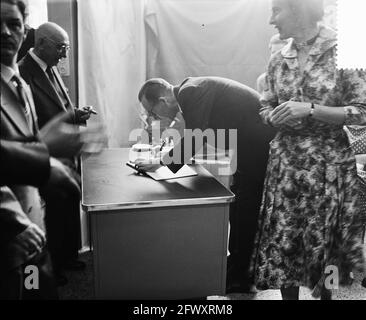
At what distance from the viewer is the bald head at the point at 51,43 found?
47.4 inches

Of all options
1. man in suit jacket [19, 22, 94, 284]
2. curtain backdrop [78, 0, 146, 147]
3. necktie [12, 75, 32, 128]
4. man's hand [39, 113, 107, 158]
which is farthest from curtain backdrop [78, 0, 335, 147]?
necktie [12, 75, 32, 128]

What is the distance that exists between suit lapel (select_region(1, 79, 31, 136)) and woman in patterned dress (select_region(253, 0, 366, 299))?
2.76ft

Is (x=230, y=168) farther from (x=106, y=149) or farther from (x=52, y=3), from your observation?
(x=52, y=3)

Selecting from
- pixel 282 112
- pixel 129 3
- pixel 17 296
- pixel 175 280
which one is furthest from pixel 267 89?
pixel 17 296

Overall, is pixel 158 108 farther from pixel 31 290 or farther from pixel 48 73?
pixel 31 290

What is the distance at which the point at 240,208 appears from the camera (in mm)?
1525

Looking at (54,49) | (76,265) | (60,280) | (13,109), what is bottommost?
(76,265)

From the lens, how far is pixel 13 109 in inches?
38.2

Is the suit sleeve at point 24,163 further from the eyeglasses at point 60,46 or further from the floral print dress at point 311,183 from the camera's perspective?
the floral print dress at point 311,183

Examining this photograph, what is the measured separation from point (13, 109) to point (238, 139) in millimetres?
864

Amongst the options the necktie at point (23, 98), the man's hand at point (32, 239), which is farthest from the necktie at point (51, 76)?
the man's hand at point (32, 239)

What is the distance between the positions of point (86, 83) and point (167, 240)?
62cm

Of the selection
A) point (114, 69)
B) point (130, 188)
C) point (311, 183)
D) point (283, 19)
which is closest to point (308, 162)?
point (311, 183)

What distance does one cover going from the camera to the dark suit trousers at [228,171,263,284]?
5.02 feet
